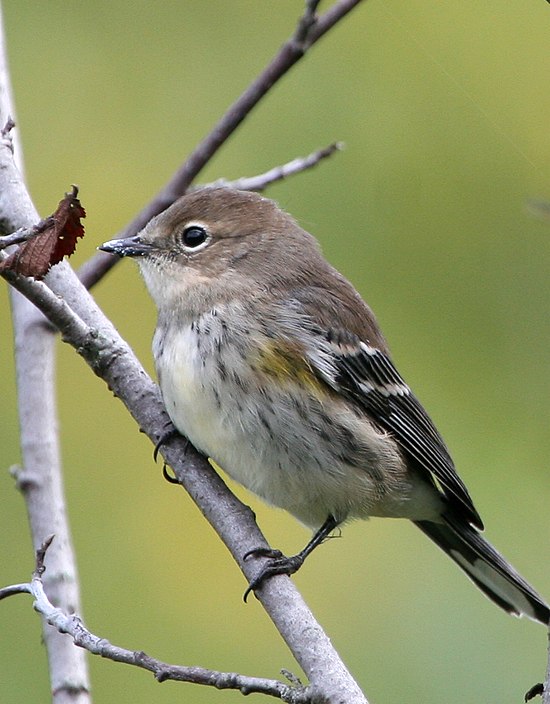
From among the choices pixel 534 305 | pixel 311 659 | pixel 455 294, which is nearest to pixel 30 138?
pixel 455 294

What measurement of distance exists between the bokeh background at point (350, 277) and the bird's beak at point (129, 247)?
1.16 metres

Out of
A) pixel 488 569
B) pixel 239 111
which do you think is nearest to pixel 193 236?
pixel 239 111

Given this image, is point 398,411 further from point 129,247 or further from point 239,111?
point 239,111

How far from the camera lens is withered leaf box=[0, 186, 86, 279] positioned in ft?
8.01

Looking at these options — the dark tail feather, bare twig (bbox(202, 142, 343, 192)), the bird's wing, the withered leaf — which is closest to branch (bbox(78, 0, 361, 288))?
bare twig (bbox(202, 142, 343, 192))

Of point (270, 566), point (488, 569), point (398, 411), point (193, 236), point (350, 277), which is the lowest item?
point (270, 566)

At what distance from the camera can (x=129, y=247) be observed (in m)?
3.83

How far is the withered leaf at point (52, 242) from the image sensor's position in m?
2.44

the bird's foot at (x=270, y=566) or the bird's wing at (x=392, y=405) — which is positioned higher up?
the bird's wing at (x=392, y=405)

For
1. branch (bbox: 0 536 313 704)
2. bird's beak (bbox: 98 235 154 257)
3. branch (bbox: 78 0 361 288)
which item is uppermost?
branch (bbox: 78 0 361 288)

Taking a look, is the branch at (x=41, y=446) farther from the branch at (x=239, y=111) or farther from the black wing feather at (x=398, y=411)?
the black wing feather at (x=398, y=411)

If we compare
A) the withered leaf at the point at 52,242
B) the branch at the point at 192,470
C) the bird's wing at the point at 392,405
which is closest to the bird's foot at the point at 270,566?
the branch at the point at 192,470

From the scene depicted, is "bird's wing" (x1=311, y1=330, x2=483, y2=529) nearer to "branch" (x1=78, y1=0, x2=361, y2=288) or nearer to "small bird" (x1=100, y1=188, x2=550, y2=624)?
"small bird" (x1=100, y1=188, x2=550, y2=624)

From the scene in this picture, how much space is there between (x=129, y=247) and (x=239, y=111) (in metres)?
0.65
